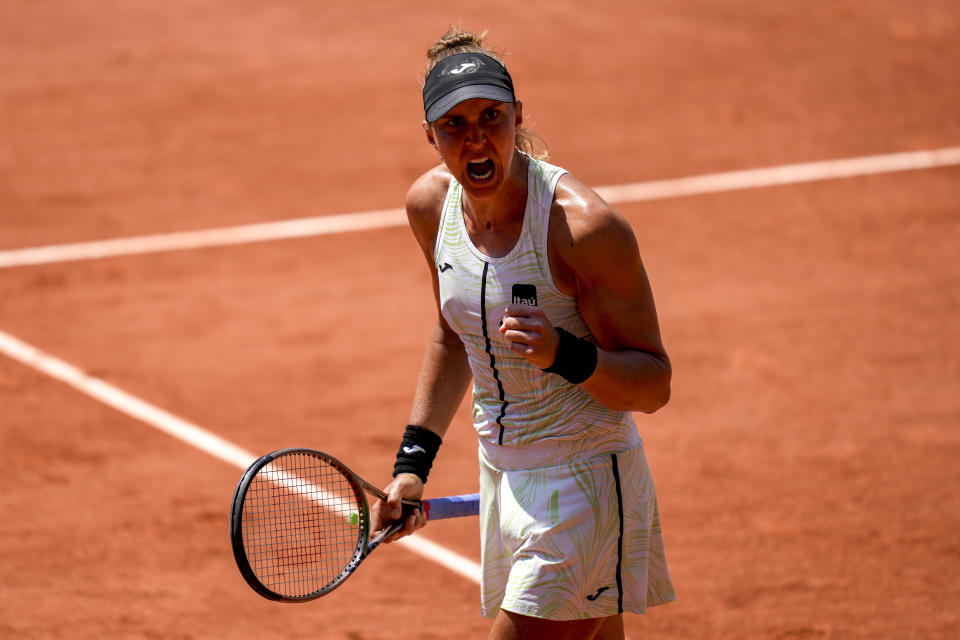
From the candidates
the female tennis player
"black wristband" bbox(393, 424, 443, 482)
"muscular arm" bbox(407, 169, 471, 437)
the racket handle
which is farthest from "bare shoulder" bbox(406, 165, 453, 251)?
the racket handle

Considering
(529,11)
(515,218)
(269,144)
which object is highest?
(529,11)

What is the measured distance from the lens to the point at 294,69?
13.2 meters

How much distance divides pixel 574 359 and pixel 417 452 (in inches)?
36.3

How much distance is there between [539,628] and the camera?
3645mm

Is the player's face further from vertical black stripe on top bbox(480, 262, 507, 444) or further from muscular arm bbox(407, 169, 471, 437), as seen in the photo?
muscular arm bbox(407, 169, 471, 437)

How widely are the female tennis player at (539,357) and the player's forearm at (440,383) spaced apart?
7.3 inches

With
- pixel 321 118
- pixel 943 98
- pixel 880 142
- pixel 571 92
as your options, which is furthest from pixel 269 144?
pixel 943 98

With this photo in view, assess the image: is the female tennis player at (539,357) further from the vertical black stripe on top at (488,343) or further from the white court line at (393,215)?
the white court line at (393,215)

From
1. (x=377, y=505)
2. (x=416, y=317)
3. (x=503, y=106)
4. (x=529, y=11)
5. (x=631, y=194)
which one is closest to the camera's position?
(x=503, y=106)

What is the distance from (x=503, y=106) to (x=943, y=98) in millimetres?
10239

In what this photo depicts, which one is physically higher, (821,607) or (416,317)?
(416,317)

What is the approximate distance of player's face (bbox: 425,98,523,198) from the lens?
3482 millimetres

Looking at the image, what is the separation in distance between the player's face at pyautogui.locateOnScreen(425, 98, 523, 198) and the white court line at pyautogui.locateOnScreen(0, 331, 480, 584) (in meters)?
3.10

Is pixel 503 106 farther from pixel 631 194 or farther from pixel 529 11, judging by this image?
pixel 529 11
